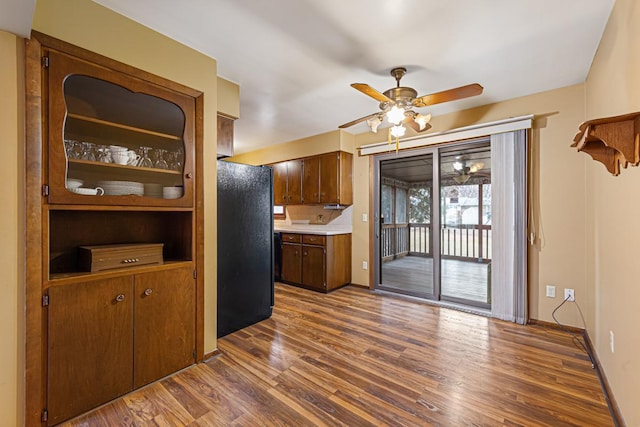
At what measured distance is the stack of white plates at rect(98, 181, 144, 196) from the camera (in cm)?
185

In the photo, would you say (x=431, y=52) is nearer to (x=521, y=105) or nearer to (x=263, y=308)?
(x=521, y=105)

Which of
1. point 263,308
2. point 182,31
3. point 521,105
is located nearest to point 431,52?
point 521,105

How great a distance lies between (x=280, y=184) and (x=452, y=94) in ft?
11.5

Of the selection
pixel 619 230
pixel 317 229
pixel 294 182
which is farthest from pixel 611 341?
pixel 294 182

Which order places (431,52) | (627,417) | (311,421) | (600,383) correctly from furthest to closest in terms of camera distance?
(431,52) → (600,383) → (311,421) → (627,417)

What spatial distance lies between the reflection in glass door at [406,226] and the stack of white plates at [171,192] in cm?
307

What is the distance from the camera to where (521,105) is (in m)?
3.18

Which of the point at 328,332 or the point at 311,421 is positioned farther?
the point at 328,332

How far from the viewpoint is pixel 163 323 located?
81.4 inches

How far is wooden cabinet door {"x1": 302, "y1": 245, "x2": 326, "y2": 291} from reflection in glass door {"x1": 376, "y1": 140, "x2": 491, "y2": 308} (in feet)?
2.85

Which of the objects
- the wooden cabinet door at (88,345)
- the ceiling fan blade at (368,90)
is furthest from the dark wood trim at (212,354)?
the ceiling fan blade at (368,90)

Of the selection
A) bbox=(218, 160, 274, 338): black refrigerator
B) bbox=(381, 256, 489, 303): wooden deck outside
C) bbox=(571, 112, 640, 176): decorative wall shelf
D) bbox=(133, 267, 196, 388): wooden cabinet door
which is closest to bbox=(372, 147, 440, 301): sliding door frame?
bbox=(381, 256, 489, 303): wooden deck outside

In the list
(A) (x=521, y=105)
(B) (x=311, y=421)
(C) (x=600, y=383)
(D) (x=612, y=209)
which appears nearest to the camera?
(B) (x=311, y=421)

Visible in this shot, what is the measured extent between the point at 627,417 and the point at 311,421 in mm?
1676
